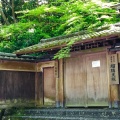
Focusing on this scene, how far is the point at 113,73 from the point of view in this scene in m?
10.5

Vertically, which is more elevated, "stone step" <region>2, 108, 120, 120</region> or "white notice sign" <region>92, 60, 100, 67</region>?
"white notice sign" <region>92, 60, 100, 67</region>

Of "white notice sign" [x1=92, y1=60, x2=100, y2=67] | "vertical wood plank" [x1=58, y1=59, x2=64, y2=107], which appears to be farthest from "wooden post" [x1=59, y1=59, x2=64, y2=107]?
"white notice sign" [x1=92, y1=60, x2=100, y2=67]

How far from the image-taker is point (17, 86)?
1343cm

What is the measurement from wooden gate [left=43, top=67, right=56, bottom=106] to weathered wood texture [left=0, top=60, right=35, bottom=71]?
84 cm

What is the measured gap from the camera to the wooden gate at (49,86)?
44.0ft

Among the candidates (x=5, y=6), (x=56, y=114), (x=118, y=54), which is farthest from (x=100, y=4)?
(x=5, y=6)

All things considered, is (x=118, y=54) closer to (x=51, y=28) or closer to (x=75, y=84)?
(x=75, y=84)

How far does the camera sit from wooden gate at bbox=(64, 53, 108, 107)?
436 inches

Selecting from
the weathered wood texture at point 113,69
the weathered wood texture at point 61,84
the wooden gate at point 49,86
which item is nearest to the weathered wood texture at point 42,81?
the wooden gate at point 49,86

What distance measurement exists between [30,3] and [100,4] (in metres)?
11.9

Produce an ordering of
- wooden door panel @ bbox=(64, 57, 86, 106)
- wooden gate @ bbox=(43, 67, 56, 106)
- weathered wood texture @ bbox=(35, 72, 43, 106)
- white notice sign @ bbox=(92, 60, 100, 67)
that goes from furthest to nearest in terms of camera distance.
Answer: weathered wood texture @ bbox=(35, 72, 43, 106), wooden gate @ bbox=(43, 67, 56, 106), wooden door panel @ bbox=(64, 57, 86, 106), white notice sign @ bbox=(92, 60, 100, 67)

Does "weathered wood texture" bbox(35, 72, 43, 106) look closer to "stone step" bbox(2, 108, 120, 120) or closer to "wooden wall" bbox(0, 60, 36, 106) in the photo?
"wooden wall" bbox(0, 60, 36, 106)

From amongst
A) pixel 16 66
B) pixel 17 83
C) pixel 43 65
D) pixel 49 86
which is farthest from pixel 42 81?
pixel 16 66

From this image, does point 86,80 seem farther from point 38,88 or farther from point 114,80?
point 38,88
